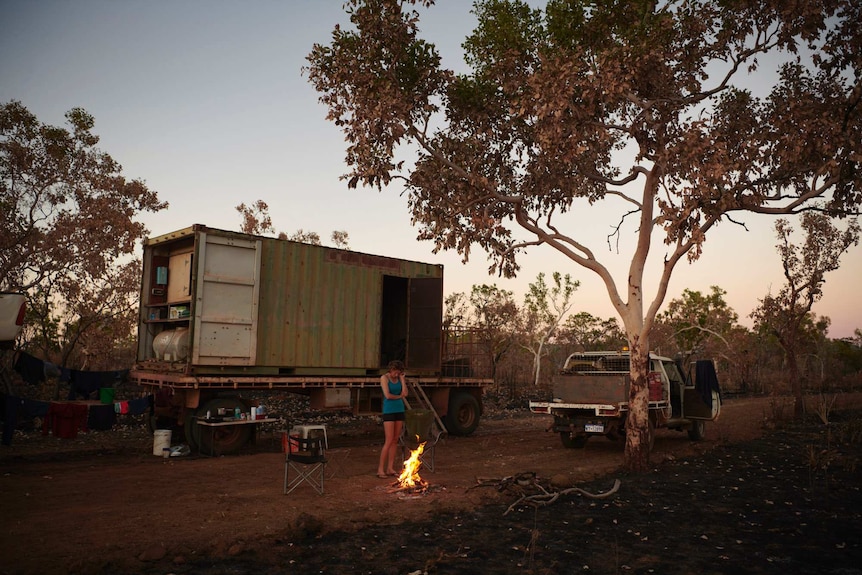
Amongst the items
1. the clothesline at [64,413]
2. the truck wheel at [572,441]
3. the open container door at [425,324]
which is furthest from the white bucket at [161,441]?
the truck wheel at [572,441]

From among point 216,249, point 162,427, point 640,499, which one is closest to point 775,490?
point 640,499

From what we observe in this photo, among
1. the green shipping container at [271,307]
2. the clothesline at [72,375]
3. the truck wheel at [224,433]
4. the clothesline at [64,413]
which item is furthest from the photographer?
the clothesline at [72,375]

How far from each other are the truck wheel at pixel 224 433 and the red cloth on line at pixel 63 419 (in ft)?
6.83

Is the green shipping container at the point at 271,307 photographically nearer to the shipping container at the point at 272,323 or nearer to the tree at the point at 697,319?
the shipping container at the point at 272,323

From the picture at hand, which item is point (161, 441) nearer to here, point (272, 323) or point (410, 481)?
point (272, 323)

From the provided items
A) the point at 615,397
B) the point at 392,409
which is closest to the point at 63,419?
the point at 392,409

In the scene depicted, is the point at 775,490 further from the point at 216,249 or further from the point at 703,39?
the point at 216,249

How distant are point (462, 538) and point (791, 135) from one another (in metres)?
7.72

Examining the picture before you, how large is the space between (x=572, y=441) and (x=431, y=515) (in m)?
6.52

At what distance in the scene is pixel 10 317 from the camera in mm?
8344

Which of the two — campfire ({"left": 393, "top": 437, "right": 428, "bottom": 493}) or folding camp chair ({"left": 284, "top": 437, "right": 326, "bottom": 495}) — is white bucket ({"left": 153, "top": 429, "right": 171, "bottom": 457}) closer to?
folding camp chair ({"left": 284, "top": 437, "right": 326, "bottom": 495})

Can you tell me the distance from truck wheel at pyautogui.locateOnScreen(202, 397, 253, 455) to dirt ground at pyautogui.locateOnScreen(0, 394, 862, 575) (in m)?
0.33

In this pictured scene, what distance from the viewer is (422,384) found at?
1459cm

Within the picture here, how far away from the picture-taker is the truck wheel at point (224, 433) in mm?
11078
